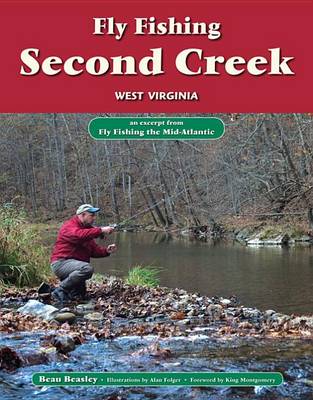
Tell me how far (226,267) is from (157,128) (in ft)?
26.5

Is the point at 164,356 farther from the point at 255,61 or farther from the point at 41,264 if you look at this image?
the point at 41,264

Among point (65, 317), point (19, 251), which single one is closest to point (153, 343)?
point (65, 317)

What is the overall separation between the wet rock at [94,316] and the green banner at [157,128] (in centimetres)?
291

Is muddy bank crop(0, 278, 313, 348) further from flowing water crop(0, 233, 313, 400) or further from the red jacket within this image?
the red jacket

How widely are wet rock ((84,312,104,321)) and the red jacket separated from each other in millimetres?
921

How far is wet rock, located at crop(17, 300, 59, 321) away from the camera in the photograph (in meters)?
6.04

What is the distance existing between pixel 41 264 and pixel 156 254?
402 cm

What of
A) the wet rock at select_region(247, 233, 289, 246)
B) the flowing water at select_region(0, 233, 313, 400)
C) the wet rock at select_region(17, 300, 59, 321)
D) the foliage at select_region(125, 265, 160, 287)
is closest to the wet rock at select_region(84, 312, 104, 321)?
the wet rock at select_region(17, 300, 59, 321)

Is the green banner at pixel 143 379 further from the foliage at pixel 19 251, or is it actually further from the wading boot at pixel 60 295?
the foliage at pixel 19 251

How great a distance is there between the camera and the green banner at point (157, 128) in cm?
353

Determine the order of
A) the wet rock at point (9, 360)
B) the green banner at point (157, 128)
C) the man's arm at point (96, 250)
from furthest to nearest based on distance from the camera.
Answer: the man's arm at point (96, 250)
the wet rock at point (9, 360)
the green banner at point (157, 128)

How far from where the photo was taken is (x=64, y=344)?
442 centimetres

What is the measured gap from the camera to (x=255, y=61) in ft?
11.7

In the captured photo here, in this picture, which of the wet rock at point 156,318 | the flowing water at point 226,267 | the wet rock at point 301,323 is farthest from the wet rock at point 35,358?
the flowing water at point 226,267
